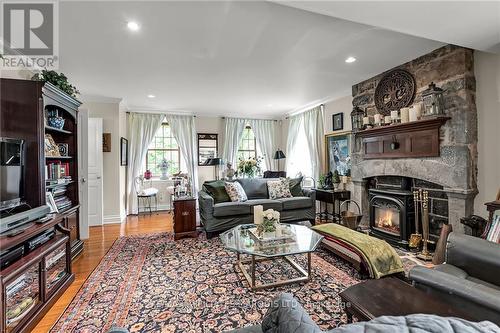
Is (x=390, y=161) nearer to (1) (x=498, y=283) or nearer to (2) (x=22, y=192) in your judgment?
(1) (x=498, y=283)

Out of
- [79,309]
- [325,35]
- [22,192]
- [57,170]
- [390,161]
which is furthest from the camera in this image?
[390,161]

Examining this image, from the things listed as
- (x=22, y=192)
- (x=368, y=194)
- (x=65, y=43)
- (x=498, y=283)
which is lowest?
(x=498, y=283)

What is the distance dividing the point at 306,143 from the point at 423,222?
352cm

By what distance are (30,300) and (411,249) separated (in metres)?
4.29

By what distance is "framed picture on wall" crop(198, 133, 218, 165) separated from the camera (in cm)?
677

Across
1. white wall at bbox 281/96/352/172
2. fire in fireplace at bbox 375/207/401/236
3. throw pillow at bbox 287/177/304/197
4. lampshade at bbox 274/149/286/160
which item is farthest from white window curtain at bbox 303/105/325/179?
fire in fireplace at bbox 375/207/401/236

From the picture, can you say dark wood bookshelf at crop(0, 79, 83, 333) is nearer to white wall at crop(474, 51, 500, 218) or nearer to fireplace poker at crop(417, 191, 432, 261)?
fireplace poker at crop(417, 191, 432, 261)

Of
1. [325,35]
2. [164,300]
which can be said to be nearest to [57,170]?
[164,300]

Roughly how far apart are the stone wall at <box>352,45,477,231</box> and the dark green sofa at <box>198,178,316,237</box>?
1.88 metres

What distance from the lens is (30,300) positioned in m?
1.96

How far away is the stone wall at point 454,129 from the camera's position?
2824 mm

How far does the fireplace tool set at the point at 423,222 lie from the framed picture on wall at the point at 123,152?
5627 millimetres

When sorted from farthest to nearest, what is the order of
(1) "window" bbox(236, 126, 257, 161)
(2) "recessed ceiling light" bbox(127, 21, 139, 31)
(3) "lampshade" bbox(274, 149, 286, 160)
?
1. (1) "window" bbox(236, 126, 257, 161)
2. (3) "lampshade" bbox(274, 149, 286, 160)
3. (2) "recessed ceiling light" bbox(127, 21, 139, 31)

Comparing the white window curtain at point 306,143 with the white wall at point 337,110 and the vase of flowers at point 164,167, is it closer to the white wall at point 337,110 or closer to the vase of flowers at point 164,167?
the white wall at point 337,110
